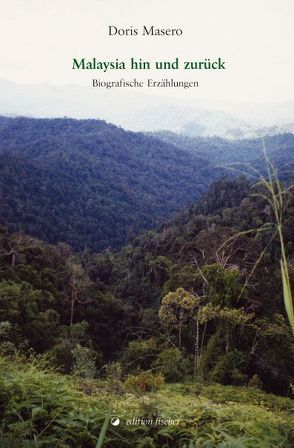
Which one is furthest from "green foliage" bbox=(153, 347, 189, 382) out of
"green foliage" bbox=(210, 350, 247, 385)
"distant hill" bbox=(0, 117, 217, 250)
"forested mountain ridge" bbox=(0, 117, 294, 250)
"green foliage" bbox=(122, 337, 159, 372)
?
"distant hill" bbox=(0, 117, 217, 250)

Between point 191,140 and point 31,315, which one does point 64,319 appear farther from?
point 191,140

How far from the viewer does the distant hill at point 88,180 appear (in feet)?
183

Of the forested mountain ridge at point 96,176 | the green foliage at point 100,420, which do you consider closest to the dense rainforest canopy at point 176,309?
the green foliage at point 100,420

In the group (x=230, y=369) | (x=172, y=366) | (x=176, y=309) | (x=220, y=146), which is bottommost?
(x=230, y=369)

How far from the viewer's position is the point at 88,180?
270 feet

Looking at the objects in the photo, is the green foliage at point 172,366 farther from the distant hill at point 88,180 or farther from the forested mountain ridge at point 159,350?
the distant hill at point 88,180

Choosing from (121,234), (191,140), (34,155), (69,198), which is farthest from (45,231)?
(191,140)

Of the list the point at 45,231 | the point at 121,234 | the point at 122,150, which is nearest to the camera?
the point at 45,231

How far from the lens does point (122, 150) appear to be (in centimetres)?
10712

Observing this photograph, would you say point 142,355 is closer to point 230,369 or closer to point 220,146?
point 230,369

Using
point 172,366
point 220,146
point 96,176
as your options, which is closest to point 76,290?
point 172,366

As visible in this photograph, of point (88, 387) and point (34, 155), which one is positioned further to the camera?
point (34, 155)

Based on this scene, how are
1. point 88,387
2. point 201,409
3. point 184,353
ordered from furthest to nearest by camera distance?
point 184,353 < point 88,387 < point 201,409

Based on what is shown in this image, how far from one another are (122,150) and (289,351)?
99.5 meters
